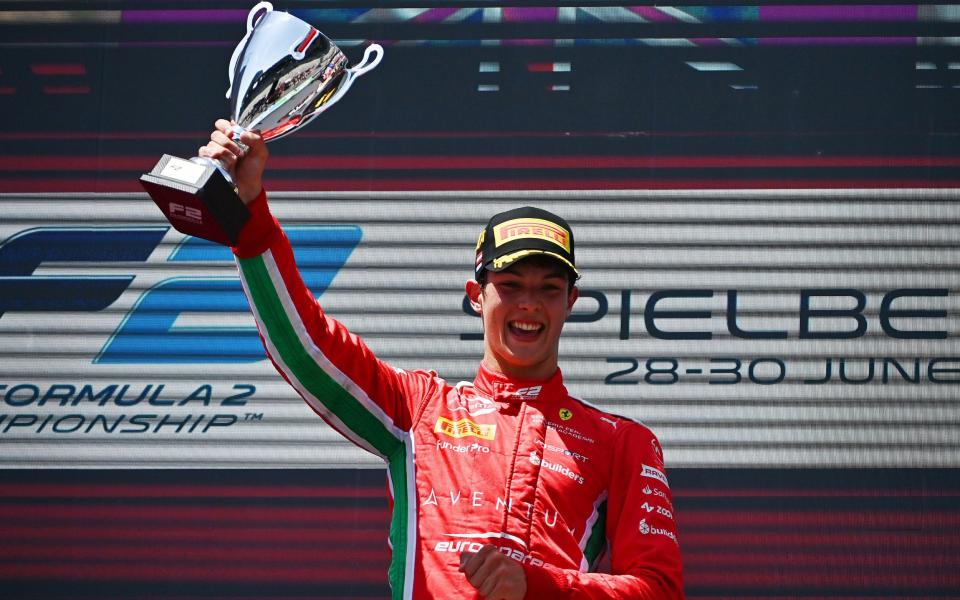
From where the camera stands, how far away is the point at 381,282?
2.59m

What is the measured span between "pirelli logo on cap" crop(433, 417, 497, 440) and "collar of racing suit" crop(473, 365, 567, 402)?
69 mm

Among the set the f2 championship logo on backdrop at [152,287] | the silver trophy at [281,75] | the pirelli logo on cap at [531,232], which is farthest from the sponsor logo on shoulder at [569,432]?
the f2 championship logo on backdrop at [152,287]

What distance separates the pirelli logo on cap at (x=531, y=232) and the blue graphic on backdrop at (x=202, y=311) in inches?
39.6

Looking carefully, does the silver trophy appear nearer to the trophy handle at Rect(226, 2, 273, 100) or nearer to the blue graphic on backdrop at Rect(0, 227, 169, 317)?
the trophy handle at Rect(226, 2, 273, 100)

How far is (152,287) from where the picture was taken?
8.53 feet

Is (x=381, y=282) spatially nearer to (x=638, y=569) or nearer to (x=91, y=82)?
(x=91, y=82)

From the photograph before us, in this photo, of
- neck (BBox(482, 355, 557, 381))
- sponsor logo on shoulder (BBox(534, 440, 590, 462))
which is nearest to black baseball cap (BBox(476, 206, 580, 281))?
neck (BBox(482, 355, 557, 381))

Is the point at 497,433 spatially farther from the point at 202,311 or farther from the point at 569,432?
the point at 202,311

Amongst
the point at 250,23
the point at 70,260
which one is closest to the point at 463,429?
the point at 250,23

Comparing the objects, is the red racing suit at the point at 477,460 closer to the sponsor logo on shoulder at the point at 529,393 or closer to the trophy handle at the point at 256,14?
the sponsor logo on shoulder at the point at 529,393

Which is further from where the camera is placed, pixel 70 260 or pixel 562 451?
pixel 70 260

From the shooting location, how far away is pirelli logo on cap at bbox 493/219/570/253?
1.62 metres

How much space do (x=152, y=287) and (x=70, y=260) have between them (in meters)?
0.22

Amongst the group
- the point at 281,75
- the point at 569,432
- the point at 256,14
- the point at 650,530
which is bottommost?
the point at 650,530
